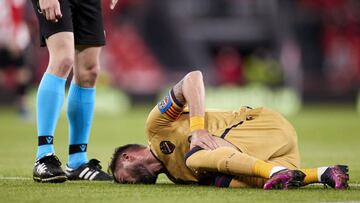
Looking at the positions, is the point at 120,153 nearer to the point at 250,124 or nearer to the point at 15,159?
the point at 250,124

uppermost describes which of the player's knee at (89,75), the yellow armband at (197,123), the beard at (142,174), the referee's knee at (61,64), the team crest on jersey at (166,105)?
the referee's knee at (61,64)

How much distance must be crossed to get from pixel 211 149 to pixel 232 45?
17158 mm

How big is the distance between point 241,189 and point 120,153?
2.51 ft

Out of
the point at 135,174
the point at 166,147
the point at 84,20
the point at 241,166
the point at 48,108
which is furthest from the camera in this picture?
the point at 84,20

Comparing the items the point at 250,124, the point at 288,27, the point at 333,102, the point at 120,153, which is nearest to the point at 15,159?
the point at 120,153

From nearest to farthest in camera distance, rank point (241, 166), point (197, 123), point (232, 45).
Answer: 1. point (241, 166)
2. point (197, 123)
3. point (232, 45)

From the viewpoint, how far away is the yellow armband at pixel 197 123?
4934mm

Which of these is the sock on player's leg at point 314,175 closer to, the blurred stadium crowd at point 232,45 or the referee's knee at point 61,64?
the referee's knee at point 61,64

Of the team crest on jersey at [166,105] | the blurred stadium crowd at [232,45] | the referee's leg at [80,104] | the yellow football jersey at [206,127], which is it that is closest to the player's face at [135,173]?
the yellow football jersey at [206,127]

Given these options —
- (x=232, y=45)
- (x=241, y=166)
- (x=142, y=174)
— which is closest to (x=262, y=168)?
(x=241, y=166)

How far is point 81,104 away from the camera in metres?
5.71

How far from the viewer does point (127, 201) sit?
4.32m

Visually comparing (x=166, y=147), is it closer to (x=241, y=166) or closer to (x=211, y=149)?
(x=211, y=149)

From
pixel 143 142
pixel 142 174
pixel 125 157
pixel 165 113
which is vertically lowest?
pixel 143 142
